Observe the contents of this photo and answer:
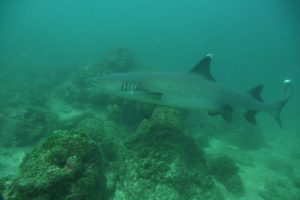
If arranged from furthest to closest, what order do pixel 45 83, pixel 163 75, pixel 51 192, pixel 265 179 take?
pixel 45 83
pixel 265 179
pixel 163 75
pixel 51 192

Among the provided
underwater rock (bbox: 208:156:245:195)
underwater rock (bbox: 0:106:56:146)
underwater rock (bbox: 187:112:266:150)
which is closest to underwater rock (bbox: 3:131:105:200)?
underwater rock (bbox: 208:156:245:195)

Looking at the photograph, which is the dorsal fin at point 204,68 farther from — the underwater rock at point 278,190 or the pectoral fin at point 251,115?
the underwater rock at point 278,190

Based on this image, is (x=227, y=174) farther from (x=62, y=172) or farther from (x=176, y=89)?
(x=62, y=172)

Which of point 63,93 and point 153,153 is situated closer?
point 153,153

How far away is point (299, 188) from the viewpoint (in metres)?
11.3

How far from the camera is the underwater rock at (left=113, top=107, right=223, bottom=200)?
6578mm

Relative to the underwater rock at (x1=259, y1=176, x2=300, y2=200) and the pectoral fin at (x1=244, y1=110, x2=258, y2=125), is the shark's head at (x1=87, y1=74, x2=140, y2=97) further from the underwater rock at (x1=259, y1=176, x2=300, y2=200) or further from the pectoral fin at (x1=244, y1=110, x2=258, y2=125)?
the underwater rock at (x1=259, y1=176, x2=300, y2=200)

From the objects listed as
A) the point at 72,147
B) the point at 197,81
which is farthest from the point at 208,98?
the point at 72,147

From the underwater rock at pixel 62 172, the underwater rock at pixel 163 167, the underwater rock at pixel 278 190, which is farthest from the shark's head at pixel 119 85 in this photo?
the underwater rock at pixel 278 190

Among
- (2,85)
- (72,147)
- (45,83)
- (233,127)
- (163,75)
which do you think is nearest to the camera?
(72,147)

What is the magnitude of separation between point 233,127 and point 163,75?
538 inches

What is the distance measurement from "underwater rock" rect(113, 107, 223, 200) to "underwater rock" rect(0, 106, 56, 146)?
17.1 feet

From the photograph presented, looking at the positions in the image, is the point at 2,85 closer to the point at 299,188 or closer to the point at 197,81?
the point at 197,81

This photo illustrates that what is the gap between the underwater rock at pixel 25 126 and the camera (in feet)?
35.0
